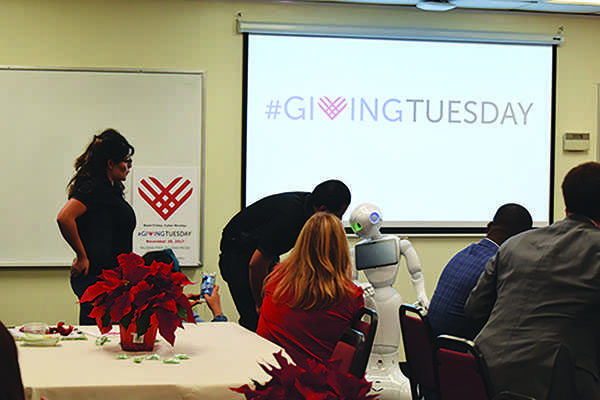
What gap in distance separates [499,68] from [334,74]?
1.33 m

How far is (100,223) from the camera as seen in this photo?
3.29 meters

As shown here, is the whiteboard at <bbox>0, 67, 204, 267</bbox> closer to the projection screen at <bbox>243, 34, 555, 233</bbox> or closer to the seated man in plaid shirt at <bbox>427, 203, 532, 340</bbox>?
the projection screen at <bbox>243, 34, 555, 233</bbox>

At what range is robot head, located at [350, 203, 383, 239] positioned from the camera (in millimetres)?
4051

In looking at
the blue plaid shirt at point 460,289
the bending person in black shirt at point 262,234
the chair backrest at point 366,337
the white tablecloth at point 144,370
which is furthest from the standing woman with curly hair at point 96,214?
the blue plaid shirt at point 460,289

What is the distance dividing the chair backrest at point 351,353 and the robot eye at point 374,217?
1694 mm

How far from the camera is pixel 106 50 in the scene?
4.82 m

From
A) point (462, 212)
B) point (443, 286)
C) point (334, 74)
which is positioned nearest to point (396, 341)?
point (443, 286)

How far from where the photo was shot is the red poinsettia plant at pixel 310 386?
3.30 feet

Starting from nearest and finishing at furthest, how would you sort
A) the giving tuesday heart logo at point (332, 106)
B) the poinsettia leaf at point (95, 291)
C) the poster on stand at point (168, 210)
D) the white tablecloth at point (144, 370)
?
the white tablecloth at point (144, 370) < the poinsettia leaf at point (95, 291) < the poster on stand at point (168, 210) < the giving tuesday heart logo at point (332, 106)

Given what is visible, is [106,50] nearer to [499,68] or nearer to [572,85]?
[499,68]

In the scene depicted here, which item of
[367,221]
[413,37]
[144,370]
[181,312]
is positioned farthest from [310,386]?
[413,37]

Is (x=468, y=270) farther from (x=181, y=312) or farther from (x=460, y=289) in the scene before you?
(x=181, y=312)

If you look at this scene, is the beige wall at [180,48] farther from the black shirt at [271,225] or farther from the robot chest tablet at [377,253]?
the black shirt at [271,225]

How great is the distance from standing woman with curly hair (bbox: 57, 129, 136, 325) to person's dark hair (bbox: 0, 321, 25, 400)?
243 centimetres
